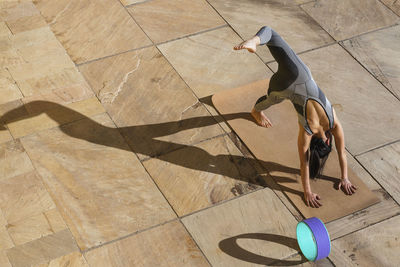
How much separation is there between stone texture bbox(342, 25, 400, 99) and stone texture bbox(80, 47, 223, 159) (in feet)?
7.50

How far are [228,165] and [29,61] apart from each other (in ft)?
9.68

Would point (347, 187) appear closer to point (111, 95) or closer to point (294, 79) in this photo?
point (294, 79)

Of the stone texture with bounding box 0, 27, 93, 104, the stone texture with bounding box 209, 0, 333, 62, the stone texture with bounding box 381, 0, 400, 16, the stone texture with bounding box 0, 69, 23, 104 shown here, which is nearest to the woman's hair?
the stone texture with bounding box 209, 0, 333, 62

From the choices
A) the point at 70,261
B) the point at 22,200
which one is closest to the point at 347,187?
the point at 70,261

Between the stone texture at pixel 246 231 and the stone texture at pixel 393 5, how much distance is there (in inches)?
160

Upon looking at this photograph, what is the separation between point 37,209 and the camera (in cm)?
633

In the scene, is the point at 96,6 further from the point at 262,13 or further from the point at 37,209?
the point at 37,209

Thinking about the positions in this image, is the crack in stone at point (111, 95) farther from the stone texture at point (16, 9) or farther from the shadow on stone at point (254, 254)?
the shadow on stone at point (254, 254)

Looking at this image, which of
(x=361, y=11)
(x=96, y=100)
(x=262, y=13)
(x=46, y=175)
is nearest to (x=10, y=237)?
(x=46, y=175)

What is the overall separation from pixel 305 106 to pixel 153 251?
1.98 m

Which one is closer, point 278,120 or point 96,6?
A: point 278,120

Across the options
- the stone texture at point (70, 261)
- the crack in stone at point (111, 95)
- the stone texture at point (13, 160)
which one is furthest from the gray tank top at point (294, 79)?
the stone texture at point (13, 160)

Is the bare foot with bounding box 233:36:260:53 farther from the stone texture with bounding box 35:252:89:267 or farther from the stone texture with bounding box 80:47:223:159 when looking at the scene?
the stone texture with bounding box 35:252:89:267

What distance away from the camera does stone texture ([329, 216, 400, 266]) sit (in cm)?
598
